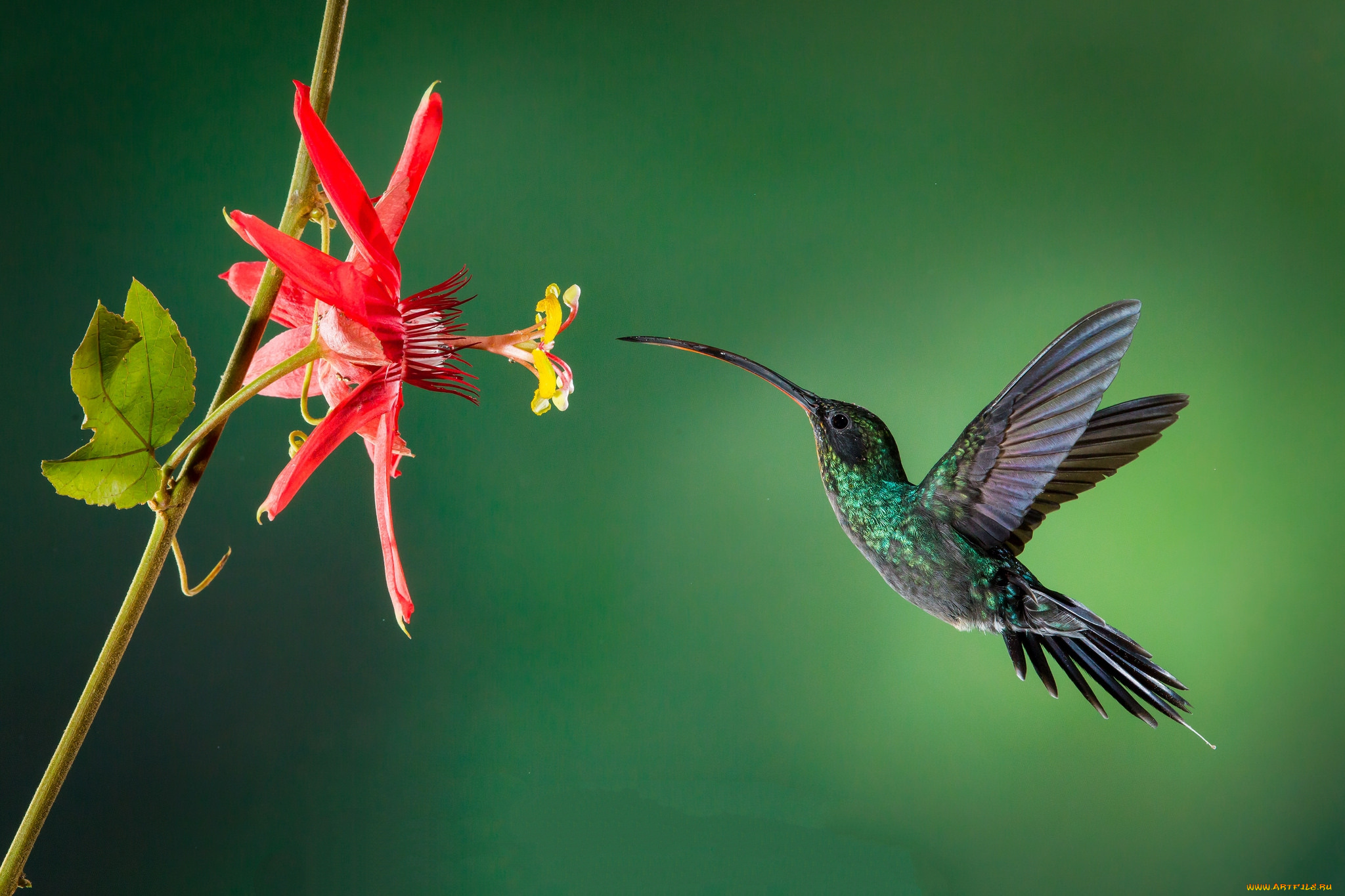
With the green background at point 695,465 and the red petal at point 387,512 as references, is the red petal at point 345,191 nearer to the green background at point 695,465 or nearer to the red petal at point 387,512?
the red petal at point 387,512

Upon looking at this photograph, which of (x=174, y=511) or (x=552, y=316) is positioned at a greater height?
(x=552, y=316)

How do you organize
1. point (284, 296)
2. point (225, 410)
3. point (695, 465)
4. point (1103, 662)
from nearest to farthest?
point (225, 410)
point (284, 296)
point (1103, 662)
point (695, 465)

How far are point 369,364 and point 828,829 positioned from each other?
38.1 inches

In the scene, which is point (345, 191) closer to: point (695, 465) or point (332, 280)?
point (332, 280)

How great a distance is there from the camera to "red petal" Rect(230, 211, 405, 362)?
0.26 m

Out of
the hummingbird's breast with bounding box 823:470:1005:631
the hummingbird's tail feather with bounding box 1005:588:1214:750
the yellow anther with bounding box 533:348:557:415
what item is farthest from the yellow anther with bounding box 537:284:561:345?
the hummingbird's tail feather with bounding box 1005:588:1214:750

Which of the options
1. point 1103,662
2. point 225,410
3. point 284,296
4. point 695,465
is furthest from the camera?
point 695,465

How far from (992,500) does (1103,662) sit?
0.11 m

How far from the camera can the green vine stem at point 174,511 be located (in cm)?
26

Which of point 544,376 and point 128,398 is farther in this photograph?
point 544,376

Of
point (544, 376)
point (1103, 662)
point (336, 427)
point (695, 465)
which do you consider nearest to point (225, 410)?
point (336, 427)

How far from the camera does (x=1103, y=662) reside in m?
0.52

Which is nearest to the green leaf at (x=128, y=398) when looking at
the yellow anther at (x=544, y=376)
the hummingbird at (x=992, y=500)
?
the yellow anther at (x=544, y=376)

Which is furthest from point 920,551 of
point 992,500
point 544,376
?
point 544,376
